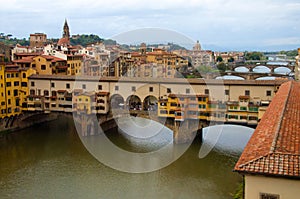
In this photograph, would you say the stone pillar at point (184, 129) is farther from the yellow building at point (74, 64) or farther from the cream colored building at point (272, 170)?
the yellow building at point (74, 64)

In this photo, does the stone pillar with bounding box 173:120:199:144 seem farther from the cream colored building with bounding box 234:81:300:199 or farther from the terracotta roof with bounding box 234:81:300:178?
the cream colored building with bounding box 234:81:300:199

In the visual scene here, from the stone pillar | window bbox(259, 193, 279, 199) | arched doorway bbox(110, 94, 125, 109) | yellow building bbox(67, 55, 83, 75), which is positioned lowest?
the stone pillar

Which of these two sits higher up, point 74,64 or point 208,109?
point 74,64

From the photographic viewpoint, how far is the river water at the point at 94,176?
12375 mm

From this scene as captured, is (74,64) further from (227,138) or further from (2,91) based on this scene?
(227,138)

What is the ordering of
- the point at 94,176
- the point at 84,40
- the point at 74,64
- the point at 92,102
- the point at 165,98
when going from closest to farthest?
the point at 94,176
the point at 165,98
the point at 92,102
the point at 74,64
the point at 84,40

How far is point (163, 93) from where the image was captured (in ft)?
62.0

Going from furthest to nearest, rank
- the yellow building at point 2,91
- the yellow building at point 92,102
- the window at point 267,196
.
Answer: the yellow building at point 2,91 → the yellow building at point 92,102 → the window at point 267,196

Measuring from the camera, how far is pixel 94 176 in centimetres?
1391

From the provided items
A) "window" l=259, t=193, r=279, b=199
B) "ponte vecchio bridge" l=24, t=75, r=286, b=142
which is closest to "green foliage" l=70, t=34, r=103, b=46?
"ponte vecchio bridge" l=24, t=75, r=286, b=142

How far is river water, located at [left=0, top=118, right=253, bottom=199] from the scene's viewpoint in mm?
12375

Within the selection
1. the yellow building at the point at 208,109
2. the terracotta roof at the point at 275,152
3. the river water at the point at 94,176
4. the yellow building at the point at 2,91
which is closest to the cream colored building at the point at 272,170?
the terracotta roof at the point at 275,152

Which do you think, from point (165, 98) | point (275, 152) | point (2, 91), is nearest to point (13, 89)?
point (2, 91)

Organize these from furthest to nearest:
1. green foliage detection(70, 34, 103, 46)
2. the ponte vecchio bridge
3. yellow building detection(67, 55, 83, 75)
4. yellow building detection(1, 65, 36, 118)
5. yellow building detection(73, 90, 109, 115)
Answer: green foliage detection(70, 34, 103, 46) → yellow building detection(67, 55, 83, 75) → yellow building detection(1, 65, 36, 118) → yellow building detection(73, 90, 109, 115) → the ponte vecchio bridge
